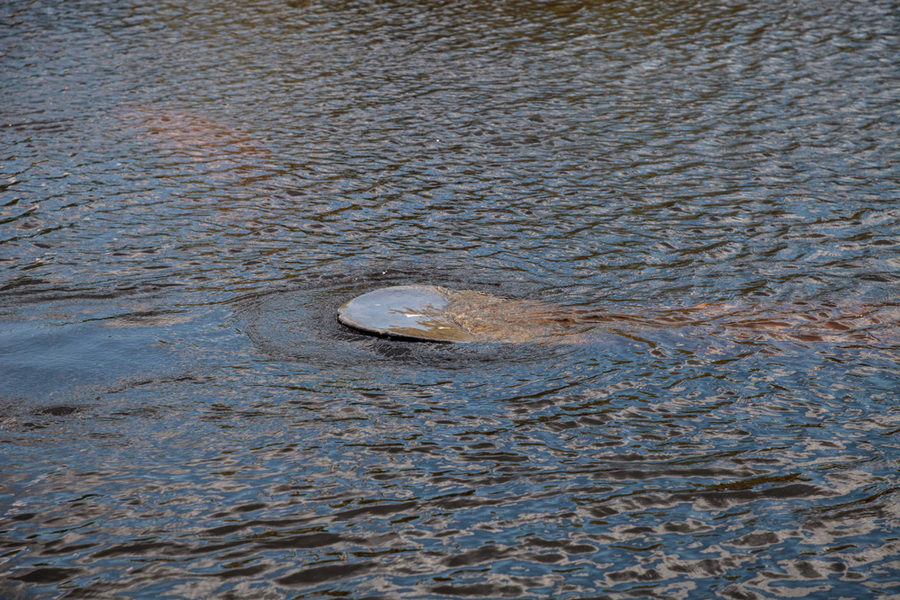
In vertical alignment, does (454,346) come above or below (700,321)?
above

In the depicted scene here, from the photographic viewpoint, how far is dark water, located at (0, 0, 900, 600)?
7023mm

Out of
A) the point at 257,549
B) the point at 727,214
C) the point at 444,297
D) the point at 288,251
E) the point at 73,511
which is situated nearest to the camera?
the point at 257,549

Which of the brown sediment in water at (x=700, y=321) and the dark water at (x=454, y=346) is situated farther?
the brown sediment in water at (x=700, y=321)

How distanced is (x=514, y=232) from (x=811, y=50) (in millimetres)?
14942

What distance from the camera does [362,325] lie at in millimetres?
10656

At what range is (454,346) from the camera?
1040cm

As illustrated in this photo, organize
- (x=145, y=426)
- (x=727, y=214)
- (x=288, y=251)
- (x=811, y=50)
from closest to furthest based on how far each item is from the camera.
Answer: (x=145, y=426) < (x=288, y=251) < (x=727, y=214) < (x=811, y=50)

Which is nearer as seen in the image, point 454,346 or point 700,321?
point 454,346

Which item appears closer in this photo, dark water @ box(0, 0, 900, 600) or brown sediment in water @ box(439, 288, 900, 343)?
dark water @ box(0, 0, 900, 600)

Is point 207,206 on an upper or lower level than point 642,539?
upper

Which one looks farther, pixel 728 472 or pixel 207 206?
pixel 207 206

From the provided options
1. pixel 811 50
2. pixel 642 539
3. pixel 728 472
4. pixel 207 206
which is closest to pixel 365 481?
pixel 642 539

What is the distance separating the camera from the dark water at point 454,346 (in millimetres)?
7023

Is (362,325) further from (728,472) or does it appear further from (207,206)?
(207,206)
